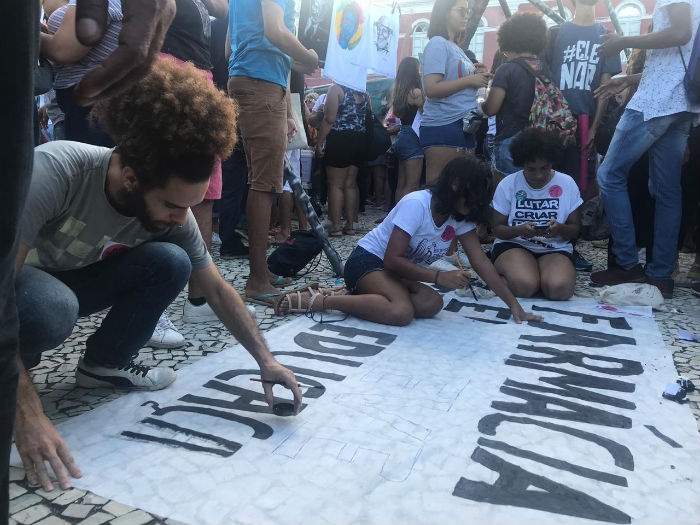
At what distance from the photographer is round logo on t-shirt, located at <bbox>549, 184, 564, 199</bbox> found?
3.14 m

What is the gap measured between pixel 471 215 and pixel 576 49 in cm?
167

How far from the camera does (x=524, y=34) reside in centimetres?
340

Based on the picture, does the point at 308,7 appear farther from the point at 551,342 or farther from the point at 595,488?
the point at 595,488

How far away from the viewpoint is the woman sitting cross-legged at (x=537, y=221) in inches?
119

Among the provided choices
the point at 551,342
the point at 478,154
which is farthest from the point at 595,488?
the point at 478,154

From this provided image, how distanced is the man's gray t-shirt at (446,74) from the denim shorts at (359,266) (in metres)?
1.16

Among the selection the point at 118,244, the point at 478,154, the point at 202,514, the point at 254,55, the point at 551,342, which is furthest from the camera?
the point at 478,154

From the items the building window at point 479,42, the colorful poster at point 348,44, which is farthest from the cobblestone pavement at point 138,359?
the building window at point 479,42

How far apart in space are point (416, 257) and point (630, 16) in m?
19.2

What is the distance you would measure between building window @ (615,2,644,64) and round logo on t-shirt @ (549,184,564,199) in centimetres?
1809

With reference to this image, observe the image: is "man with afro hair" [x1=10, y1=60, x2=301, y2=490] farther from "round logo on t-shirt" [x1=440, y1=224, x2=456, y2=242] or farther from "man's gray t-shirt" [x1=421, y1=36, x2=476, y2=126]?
"man's gray t-shirt" [x1=421, y1=36, x2=476, y2=126]

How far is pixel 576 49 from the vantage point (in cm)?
354

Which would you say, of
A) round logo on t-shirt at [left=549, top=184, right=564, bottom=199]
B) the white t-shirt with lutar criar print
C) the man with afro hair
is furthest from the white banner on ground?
the white t-shirt with lutar criar print

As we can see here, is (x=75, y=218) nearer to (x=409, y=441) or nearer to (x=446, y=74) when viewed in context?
(x=409, y=441)
